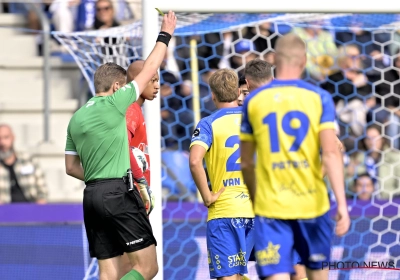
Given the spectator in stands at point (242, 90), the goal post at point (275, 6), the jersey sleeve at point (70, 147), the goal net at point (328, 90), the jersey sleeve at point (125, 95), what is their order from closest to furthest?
Answer: the jersey sleeve at point (125, 95) → the jersey sleeve at point (70, 147) → the spectator in stands at point (242, 90) → the goal post at point (275, 6) → the goal net at point (328, 90)

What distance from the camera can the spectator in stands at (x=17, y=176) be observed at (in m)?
10.3

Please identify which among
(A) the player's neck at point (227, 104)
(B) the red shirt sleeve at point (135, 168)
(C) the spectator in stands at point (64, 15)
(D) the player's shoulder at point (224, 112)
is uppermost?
(C) the spectator in stands at point (64, 15)

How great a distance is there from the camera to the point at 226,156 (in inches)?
225

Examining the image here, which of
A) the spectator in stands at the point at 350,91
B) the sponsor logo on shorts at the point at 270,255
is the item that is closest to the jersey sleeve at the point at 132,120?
the sponsor logo on shorts at the point at 270,255

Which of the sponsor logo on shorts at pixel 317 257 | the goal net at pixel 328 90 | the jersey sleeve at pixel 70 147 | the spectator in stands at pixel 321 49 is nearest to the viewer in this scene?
the sponsor logo on shorts at pixel 317 257

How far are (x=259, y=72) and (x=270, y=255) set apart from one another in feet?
5.72

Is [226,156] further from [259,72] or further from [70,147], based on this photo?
[70,147]

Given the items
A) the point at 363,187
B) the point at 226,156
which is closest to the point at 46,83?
the point at 363,187

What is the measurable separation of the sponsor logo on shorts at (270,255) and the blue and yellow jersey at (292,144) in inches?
6.5

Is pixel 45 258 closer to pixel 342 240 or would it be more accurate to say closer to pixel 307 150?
pixel 342 240

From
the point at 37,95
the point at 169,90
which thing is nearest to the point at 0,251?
the point at 169,90

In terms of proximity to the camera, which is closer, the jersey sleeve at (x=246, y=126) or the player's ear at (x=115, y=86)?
the jersey sleeve at (x=246, y=126)

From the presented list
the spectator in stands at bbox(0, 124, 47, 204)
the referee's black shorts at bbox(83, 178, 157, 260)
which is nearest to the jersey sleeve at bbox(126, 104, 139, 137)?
the referee's black shorts at bbox(83, 178, 157, 260)

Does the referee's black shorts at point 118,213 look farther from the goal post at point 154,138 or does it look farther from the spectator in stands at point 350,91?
the spectator in stands at point 350,91
